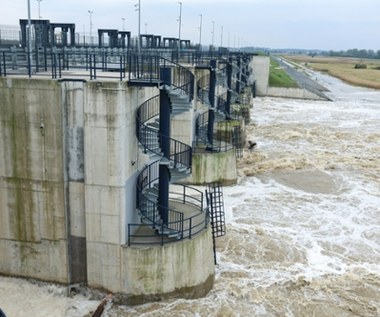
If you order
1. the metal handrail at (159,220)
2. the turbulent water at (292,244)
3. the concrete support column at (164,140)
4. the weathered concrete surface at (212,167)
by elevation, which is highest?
the concrete support column at (164,140)

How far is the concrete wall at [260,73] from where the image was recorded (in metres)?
70.8

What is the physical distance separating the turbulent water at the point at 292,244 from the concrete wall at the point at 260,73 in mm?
32052

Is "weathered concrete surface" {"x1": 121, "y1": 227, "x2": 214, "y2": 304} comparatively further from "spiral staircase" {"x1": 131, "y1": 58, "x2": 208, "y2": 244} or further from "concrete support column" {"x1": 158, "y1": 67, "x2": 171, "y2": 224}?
"concrete support column" {"x1": 158, "y1": 67, "x2": 171, "y2": 224}

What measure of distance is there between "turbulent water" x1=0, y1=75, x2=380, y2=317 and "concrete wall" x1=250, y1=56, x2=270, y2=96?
32.1 m

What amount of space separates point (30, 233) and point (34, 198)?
1098 millimetres

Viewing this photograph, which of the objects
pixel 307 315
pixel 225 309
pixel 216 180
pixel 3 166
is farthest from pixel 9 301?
pixel 216 180

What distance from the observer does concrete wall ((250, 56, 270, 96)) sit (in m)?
70.8

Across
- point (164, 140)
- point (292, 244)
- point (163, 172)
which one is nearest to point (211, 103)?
point (292, 244)

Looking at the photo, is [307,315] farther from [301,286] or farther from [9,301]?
[9,301]

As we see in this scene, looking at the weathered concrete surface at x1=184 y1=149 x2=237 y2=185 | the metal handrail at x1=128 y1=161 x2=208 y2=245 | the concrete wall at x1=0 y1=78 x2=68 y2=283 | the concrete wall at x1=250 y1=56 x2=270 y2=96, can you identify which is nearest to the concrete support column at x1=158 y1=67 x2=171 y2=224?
the metal handrail at x1=128 y1=161 x2=208 y2=245

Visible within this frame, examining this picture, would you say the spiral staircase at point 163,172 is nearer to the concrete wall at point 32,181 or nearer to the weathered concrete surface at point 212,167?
the concrete wall at point 32,181

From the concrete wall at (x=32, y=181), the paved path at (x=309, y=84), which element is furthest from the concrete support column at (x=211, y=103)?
the paved path at (x=309, y=84)

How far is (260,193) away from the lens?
26547 mm

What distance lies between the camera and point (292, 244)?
19766 millimetres
